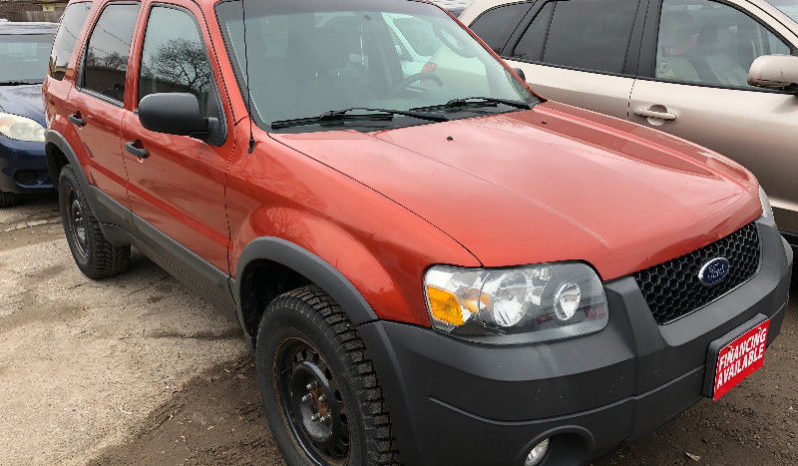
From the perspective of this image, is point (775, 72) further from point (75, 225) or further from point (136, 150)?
point (75, 225)

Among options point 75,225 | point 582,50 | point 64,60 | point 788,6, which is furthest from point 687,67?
point 75,225

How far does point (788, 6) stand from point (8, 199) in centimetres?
628

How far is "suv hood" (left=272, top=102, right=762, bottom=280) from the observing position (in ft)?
6.06

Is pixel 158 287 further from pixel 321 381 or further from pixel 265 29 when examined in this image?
pixel 321 381

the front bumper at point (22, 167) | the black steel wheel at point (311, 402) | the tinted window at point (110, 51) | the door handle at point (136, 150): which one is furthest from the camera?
the front bumper at point (22, 167)

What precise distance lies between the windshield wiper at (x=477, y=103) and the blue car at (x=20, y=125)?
443cm

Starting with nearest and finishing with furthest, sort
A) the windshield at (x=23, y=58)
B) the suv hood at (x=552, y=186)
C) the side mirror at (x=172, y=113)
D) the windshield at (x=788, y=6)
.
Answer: the suv hood at (x=552, y=186), the side mirror at (x=172, y=113), the windshield at (x=788, y=6), the windshield at (x=23, y=58)

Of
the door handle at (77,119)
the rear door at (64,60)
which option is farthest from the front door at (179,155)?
the rear door at (64,60)

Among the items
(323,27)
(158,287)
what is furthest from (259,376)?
(158,287)

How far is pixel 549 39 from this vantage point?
177 inches

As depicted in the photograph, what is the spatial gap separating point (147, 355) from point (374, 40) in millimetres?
1893

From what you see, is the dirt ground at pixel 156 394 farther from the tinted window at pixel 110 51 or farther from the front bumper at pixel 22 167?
the front bumper at pixel 22 167

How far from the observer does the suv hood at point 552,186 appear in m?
1.85

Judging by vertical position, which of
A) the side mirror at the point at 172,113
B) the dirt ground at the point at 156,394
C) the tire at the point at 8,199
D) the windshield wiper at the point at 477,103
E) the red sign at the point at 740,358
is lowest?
the tire at the point at 8,199
